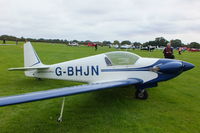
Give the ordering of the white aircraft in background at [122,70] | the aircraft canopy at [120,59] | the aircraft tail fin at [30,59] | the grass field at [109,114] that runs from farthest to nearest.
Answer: the aircraft tail fin at [30,59]
the aircraft canopy at [120,59]
the white aircraft in background at [122,70]
the grass field at [109,114]

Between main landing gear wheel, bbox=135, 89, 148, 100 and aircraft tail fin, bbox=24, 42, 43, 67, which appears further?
aircraft tail fin, bbox=24, 42, 43, 67

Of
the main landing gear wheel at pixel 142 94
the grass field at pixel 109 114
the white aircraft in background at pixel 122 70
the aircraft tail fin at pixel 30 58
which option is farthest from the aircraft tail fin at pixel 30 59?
the main landing gear wheel at pixel 142 94

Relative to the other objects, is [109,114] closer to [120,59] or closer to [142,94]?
[142,94]

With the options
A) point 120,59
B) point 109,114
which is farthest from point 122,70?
point 109,114

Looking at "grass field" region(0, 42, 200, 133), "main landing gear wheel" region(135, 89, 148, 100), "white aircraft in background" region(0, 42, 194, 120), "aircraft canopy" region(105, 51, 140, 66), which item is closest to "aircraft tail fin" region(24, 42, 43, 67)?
"white aircraft in background" region(0, 42, 194, 120)

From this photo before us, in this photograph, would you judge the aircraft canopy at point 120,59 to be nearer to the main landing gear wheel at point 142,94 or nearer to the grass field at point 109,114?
the main landing gear wheel at point 142,94

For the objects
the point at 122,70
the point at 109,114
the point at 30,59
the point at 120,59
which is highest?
the point at 120,59

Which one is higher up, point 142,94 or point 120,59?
point 120,59

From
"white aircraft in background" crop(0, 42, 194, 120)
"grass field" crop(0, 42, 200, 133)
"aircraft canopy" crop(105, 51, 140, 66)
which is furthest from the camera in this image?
"aircraft canopy" crop(105, 51, 140, 66)

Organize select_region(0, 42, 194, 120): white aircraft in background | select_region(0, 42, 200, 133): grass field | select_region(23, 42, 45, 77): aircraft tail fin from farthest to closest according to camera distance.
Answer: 1. select_region(23, 42, 45, 77): aircraft tail fin
2. select_region(0, 42, 194, 120): white aircraft in background
3. select_region(0, 42, 200, 133): grass field

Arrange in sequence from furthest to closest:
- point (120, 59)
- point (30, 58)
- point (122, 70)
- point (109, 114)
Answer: point (30, 58)
point (120, 59)
point (122, 70)
point (109, 114)

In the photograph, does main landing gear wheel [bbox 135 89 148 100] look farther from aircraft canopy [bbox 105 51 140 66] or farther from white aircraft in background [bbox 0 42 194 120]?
aircraft canopy [bbox 105 51 140 66]

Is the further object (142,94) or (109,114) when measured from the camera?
(142,94)

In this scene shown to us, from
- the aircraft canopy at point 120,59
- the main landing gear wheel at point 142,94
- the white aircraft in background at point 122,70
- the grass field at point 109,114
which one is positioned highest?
the aircraft canopy at point 120,59
